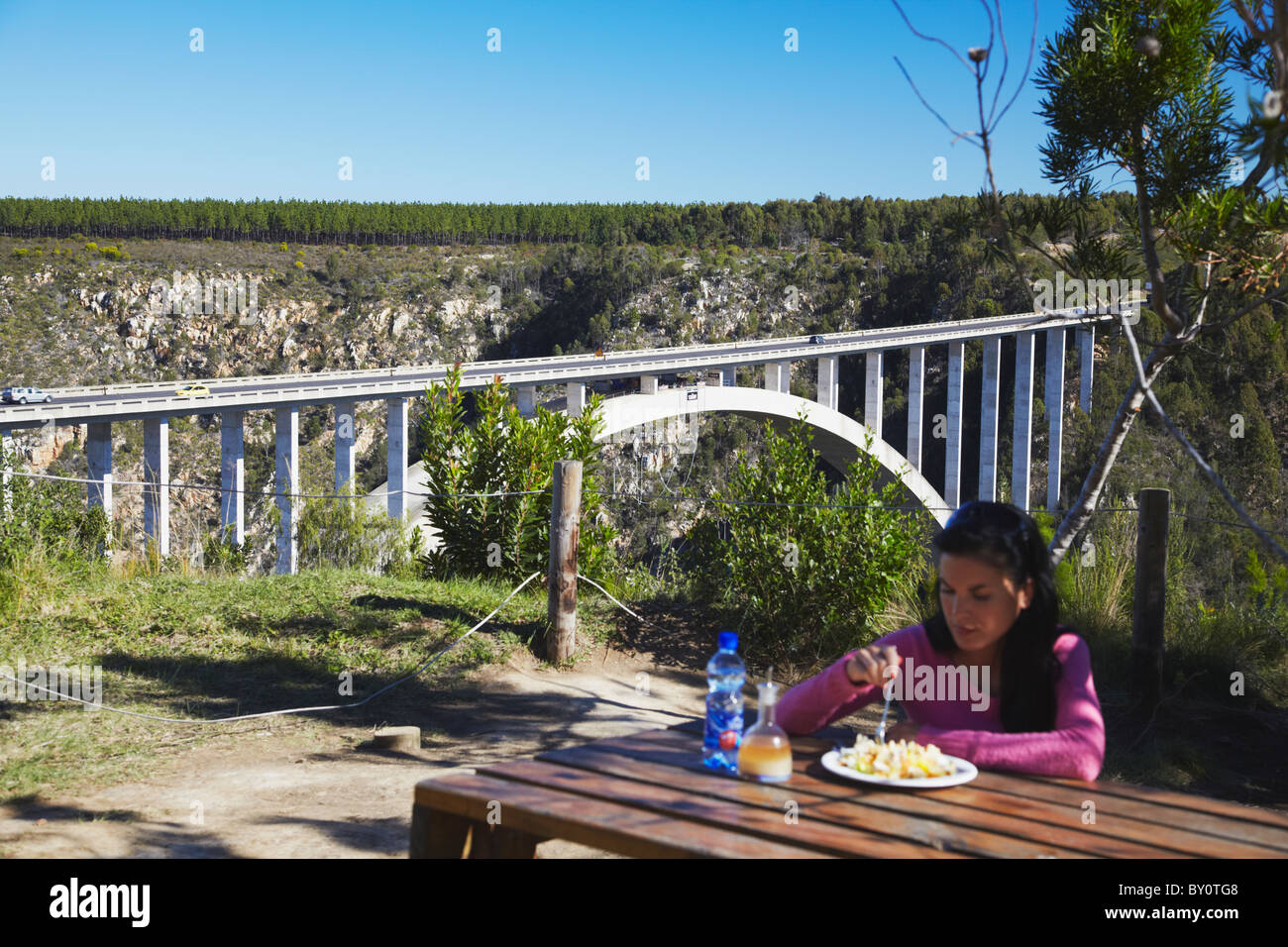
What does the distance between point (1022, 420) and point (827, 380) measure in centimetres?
1040

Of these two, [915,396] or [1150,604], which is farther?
[915,396]

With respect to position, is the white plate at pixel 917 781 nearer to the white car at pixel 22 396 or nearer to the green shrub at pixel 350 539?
the green shrub at pixel 350 539

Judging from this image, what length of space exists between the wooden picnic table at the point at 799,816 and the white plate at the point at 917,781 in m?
0.02

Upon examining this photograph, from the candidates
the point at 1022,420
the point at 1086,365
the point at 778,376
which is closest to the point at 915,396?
the point at 778,376

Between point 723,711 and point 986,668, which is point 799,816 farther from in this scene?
point 986,668

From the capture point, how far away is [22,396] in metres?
25.3

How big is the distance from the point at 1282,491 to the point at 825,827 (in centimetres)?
3167

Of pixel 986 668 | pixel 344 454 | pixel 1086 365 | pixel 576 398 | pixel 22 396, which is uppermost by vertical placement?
pixel 1086 365

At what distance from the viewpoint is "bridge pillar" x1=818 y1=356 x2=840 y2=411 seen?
27.8m

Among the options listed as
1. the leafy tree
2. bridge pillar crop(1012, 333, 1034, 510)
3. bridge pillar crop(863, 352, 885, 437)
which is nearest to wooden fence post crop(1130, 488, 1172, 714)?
the leafy tree

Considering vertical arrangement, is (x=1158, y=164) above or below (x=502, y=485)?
above

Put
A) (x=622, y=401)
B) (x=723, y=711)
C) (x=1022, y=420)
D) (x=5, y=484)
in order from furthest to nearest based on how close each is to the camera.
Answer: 1. (x=1022, y=420)
2. (x=622, y=401)
3. (x=5, y=484)
4. (x=723, y=711)

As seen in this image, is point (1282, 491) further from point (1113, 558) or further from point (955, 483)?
point (1113, 558)
